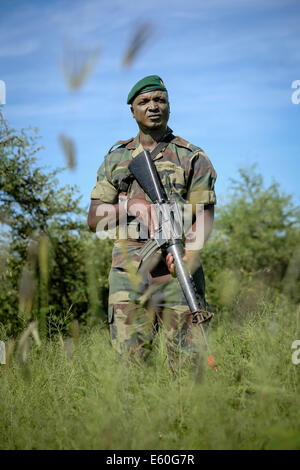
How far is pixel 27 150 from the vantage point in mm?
5293

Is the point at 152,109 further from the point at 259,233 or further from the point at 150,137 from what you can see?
the point at 259,233

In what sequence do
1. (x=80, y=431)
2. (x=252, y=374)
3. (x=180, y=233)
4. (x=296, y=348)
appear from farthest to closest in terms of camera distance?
(x=180, y=233)
(x=296, y=348)
(x=252, y=374)
(x=80, y=431)

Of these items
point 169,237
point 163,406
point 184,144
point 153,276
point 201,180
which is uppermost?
point 184,144

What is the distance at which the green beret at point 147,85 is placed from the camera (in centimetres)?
298

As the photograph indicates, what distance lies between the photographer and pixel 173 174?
9.68ft

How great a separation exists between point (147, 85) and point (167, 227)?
3.19 feet

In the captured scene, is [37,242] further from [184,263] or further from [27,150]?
[184,263]

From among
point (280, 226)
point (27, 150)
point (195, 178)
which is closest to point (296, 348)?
point (195, 178)

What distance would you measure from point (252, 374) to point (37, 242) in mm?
3182

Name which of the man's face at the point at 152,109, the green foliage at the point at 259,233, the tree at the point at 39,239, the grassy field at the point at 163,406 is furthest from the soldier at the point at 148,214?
the green foliage at the point at 259,233

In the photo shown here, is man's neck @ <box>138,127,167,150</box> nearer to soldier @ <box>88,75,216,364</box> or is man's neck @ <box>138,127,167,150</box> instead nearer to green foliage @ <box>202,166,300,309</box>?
soldier @ <box>88,75,216,364</box>

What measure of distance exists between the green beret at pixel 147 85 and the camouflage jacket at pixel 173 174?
0.30 m

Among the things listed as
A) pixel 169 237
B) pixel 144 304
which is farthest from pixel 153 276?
pixel 169 237

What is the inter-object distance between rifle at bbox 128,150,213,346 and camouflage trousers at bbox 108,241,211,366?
0.18 m
